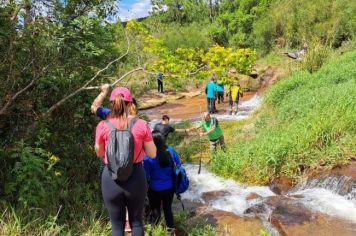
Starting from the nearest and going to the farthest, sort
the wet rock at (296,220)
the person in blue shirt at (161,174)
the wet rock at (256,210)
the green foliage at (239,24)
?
1. the person in blue shirt at (161,174)
2. the wet rock at (296,220)
3. the wet rock at (256,210)
4. the green foliage at (239,24)

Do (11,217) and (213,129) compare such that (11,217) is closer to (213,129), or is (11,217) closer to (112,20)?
(112,20)

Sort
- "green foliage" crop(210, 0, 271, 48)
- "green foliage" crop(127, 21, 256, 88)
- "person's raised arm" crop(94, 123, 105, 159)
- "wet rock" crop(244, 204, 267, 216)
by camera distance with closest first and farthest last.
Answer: "person's raised arm" crop(94, 123, 105, 159), "green foliage" crop(127, 21, 256, 88), "wet rock" crop(244, 204, 267, 216), "green foliage" crop(210, 0, 271, 48)

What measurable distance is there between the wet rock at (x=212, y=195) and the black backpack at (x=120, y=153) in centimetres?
460

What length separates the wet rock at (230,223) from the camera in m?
5.79

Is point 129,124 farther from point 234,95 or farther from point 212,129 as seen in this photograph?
point 234,95

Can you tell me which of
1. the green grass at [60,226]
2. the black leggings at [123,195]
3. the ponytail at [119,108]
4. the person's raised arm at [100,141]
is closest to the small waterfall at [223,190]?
the green grass at [60,226]

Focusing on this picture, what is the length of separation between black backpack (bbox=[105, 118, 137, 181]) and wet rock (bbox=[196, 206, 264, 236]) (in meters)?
2.66

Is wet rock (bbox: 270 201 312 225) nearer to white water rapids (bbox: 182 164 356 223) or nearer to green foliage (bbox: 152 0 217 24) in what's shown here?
white water rapids (bbox: 182 164 356 223)

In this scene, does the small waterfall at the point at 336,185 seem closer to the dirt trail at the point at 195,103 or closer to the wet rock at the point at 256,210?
the wet rock at the point at 256,210

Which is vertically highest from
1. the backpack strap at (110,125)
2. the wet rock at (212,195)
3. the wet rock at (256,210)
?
the backpack strap at (110,125)

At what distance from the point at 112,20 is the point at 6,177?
3224 millimetres

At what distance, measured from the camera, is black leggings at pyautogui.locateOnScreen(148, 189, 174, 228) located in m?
4.86

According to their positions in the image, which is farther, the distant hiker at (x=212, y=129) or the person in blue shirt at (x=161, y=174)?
the distant hiker at (x=212, y=129)

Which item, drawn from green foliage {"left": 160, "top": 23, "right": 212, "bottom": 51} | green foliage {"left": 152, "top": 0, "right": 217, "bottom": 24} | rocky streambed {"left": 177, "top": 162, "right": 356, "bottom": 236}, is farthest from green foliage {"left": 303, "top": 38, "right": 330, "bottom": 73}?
green foliage {"left": 152, "top": 0, "right": 217, "bottom": 24}
